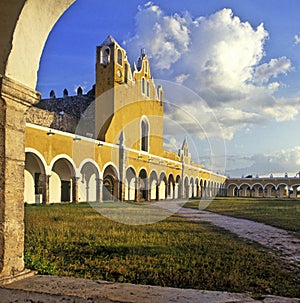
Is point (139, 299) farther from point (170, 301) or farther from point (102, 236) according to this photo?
point (102, 236)

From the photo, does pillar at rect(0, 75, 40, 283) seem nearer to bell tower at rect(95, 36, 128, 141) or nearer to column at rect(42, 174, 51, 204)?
column at rect(42, 174, 51, 204)

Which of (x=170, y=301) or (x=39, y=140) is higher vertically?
(x=39, y=140)

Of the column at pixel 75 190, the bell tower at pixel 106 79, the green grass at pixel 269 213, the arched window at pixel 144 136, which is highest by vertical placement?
the bell tower at pixel 106 79

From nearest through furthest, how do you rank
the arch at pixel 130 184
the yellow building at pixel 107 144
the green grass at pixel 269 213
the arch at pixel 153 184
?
the green grass at pixel 269 213
the yellow building at pixel 107 144
the arch at pixel 130 184
the arch at pixel 153 184

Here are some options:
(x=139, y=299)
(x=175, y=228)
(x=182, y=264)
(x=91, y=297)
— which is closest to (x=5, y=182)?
(x=91, y=297)

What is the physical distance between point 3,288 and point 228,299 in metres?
1.55

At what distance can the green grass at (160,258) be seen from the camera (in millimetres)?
4105

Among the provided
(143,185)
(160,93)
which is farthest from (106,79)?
(160,93)

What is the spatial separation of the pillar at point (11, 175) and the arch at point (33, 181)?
13.4m

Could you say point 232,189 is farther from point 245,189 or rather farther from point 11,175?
point 11,175

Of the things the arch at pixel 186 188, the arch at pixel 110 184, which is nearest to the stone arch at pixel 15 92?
the arch at pixel 110 184

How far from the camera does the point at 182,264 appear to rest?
496 centimetres

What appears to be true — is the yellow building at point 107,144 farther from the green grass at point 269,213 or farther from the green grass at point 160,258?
the green grass at point 160,258

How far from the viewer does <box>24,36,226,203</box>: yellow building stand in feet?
55.8
